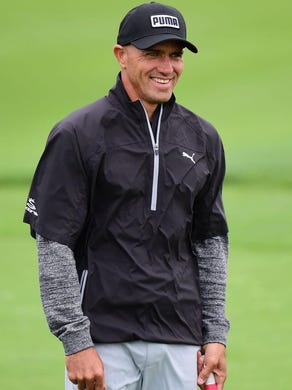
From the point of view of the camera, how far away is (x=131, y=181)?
3.03 metres

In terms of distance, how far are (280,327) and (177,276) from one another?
2.28m

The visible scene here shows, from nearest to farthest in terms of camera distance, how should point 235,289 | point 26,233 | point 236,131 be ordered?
point 235,289
point 26,233
point 236,131

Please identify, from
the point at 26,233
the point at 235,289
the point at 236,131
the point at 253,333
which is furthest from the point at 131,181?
the point at 236,131

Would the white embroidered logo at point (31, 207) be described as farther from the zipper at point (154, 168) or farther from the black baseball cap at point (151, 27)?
the black baseball cap at point (151, 27)

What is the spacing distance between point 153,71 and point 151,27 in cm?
11

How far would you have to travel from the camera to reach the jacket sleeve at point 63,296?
9.68 ft

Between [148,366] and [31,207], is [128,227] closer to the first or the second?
[31,207]

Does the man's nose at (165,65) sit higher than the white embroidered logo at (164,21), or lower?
lower

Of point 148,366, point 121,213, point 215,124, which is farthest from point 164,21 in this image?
point 215,124

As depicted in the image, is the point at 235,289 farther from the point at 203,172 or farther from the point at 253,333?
the point at 203,172

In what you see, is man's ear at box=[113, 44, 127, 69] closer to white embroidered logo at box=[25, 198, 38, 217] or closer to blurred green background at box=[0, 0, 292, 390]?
white embroidered logo at box=[25, 198, 38, 217]

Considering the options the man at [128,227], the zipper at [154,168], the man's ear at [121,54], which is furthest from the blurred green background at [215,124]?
the man's ear at [121,54]

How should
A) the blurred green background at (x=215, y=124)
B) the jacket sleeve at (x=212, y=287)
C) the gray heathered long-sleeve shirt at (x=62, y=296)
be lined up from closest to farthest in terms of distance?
1. the gray heathered long-sleeve shirt at (x=62, y=296)
2. the jacket sleeve at (x=212, y=287)
3. the blurred green background at (x=215, y=124)

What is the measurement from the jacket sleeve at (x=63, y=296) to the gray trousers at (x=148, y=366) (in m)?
0.10
